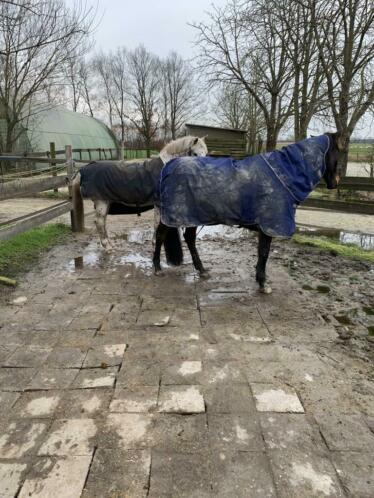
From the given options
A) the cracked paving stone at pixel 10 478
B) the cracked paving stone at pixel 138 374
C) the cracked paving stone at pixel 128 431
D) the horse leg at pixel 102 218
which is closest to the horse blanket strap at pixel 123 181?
the horse leg at pixel 102 218

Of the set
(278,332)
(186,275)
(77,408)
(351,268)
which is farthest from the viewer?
(351,268)

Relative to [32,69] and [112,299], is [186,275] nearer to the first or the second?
[112,299]

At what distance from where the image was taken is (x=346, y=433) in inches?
80.0

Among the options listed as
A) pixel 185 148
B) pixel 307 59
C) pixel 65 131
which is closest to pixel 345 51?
pixel 307 59

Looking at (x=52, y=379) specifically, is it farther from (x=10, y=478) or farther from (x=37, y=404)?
(x=10, y=478)

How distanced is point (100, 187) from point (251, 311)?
301cm

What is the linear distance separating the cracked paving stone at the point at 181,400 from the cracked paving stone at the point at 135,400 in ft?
0.18

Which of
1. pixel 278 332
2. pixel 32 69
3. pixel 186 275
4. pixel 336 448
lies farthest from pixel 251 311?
pixel 32 69

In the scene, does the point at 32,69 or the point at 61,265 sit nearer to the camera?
the point at 61,265

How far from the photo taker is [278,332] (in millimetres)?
3217

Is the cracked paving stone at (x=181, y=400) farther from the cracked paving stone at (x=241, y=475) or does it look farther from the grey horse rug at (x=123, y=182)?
the grey horse rug at (x=123, y=182)

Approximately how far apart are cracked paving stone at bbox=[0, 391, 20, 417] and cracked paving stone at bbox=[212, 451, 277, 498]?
1.29 meters

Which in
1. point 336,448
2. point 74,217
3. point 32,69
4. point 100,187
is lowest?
point 336,448

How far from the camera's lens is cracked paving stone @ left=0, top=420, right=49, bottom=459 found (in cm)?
190
